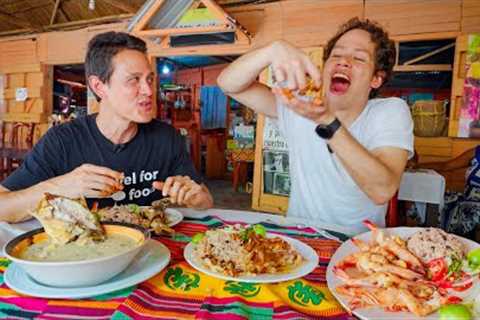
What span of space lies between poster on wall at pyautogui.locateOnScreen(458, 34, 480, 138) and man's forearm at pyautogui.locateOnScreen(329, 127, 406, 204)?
10.9 feet

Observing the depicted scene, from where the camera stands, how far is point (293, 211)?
1.89 metres

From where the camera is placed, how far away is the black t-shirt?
162 centimetres

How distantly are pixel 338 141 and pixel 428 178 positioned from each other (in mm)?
2683

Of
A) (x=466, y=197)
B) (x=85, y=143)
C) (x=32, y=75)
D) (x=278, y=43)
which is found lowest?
(x=466, y=197)

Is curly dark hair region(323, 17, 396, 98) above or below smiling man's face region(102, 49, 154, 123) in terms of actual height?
above

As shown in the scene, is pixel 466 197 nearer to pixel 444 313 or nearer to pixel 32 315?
pixel 444 313

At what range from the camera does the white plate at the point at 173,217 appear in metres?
1.34

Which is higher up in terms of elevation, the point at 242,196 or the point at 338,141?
the point at 338,141

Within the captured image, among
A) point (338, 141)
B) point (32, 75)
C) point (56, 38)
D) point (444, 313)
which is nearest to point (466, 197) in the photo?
point (338, 141)

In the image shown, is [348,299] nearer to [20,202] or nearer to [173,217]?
[173,217]

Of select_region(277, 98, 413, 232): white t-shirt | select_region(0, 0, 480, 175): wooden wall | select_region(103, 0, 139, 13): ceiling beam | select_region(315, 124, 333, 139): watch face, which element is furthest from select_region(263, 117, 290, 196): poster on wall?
select_region(315, 124, 333, 139): watch face

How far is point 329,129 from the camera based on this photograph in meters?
1.22

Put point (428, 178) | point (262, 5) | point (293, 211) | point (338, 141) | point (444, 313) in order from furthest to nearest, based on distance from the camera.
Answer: point (262, 5)
point (428, 178)
point (293, 211)
point (338, 141)
point (444, 313)

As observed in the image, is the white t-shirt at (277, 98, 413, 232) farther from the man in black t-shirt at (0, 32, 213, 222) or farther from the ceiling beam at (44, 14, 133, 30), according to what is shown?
the ceiling beam at (44, 14, 133, 30)
